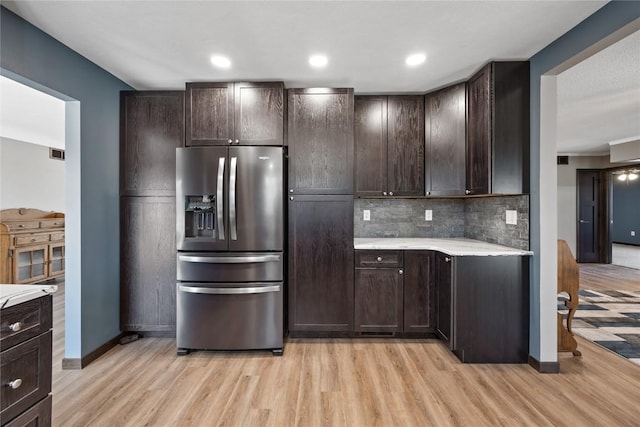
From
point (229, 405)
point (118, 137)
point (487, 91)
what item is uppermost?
point (487, 91)

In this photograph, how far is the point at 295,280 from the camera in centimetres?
299

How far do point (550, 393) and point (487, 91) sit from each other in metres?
2.30

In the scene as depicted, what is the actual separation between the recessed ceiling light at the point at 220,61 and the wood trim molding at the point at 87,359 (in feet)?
8.55

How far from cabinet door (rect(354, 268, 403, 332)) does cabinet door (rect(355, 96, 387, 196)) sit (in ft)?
Answer: 2.72

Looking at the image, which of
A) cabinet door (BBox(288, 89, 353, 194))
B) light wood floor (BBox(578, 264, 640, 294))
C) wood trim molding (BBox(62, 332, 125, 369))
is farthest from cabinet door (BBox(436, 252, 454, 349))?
light wood floor (BBox(578, 264, 640, 294))

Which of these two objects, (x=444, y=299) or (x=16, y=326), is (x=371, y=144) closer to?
(x=444, y=299)

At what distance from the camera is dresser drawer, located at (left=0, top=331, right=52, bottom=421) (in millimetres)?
1280

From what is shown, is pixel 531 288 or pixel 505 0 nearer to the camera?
pixel 505 0

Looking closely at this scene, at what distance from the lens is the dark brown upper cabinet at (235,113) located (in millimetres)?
2947

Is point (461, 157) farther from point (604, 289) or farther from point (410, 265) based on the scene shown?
point (604, 289)

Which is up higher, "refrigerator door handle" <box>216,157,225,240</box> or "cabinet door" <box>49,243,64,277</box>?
"refrigerator door handle" <box>216,157,225,240</box>

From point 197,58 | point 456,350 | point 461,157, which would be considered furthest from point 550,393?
point 197,58

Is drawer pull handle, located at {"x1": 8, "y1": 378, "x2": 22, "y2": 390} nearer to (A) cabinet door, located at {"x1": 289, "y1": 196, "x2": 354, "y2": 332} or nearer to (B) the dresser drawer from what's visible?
(B) the dresser drawer

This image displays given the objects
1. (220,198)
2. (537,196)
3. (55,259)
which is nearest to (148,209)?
(220,198)
